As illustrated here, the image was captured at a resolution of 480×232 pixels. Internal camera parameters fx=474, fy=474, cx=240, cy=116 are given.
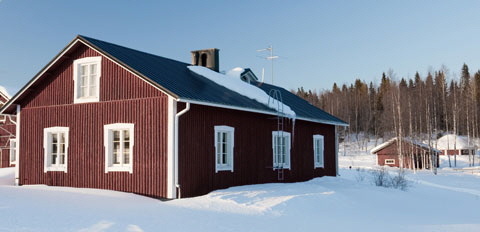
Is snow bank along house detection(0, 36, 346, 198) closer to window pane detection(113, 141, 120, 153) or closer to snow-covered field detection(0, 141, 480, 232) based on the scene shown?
window pane detection(113, 141, 120, 153)

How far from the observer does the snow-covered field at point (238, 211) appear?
978 centimetres

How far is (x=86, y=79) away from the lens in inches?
611

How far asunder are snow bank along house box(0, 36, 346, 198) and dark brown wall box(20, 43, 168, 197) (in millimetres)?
31

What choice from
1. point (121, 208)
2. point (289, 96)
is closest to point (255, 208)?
point (121, 208)

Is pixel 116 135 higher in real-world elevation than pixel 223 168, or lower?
higher

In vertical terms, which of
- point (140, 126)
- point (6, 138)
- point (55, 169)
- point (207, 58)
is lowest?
point (55, 169)

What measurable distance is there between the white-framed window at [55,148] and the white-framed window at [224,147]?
4.99m

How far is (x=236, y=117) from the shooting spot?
15992mm

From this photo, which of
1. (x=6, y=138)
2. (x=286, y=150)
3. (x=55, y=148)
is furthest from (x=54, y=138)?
(x=6, y=138)

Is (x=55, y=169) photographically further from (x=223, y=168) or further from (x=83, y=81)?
(x=223, y=168)

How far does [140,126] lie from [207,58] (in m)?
7.43

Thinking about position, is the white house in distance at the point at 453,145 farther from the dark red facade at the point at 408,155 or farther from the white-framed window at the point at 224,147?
the white-framed window at the point at 224,147

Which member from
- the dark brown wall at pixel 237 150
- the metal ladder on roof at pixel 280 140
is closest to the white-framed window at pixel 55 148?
the dark brown wall at pixel 237 150

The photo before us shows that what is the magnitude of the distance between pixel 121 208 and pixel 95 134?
165 inches
